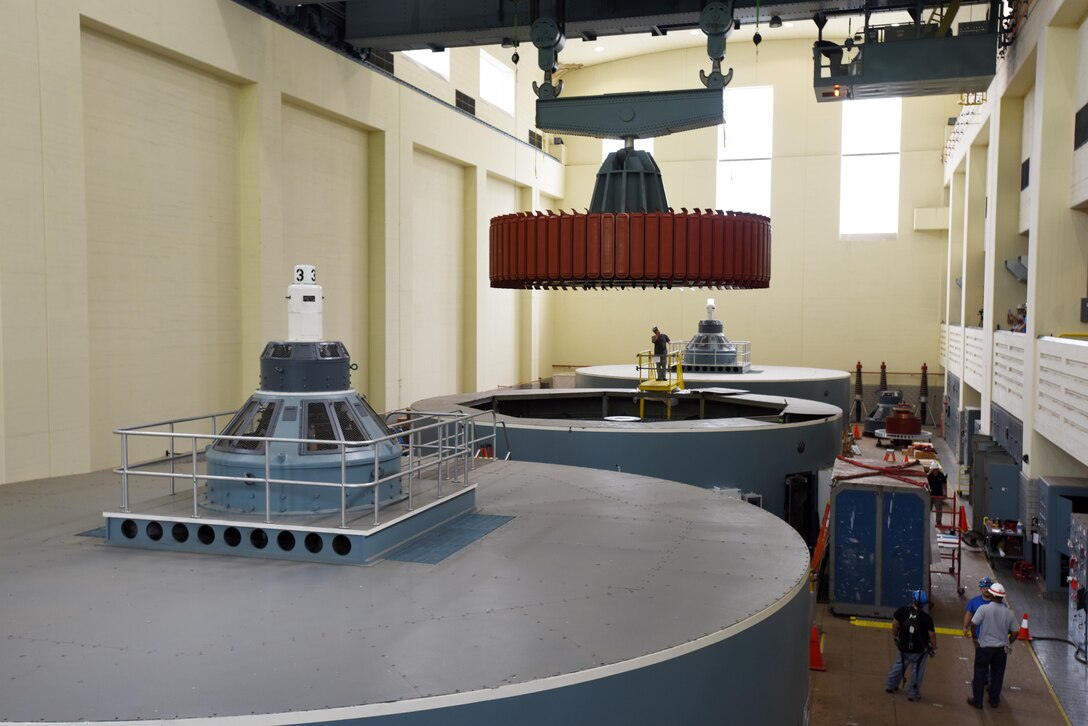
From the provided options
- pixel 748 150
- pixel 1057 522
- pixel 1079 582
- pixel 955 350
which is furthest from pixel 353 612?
pixel 748 150

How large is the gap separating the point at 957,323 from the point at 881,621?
21620 millimetres

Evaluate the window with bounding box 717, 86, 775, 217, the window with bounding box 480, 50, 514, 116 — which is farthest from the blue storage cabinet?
the window with bounding box 717, 86, 775, 217

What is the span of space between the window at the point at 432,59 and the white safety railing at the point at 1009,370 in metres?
16.2

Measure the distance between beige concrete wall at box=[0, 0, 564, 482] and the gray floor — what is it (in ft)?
15.8

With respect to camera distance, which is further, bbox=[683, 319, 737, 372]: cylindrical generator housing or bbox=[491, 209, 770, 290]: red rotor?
bbox=[683, 319, 737, 372]: cylindrical generator housing

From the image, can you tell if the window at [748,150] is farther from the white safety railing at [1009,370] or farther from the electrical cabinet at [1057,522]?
the electrical cabinet at [1057,522]

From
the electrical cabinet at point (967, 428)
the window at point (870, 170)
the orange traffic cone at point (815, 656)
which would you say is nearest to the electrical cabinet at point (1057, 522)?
the orange traffic cone at point (815, 656)

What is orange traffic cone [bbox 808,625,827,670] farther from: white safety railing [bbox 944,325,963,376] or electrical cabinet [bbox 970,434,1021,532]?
white safety railing [bbox 944,325,963,376]

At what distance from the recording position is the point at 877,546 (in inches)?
512

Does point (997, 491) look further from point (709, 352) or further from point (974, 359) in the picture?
point (709, 352)

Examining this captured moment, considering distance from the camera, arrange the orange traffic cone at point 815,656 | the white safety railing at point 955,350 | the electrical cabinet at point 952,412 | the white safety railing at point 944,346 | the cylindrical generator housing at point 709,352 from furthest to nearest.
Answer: the white safety railing at point 944,346 → the electrical cabinet at point 952,412 → the cylindrical generator housing at point 709,352 → the white safety railing at point 955,350 → the orange traffic cone at point 815,656

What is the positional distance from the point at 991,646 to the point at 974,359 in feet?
54.1

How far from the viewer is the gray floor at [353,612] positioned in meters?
4.99

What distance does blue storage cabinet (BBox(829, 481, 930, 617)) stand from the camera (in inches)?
507
